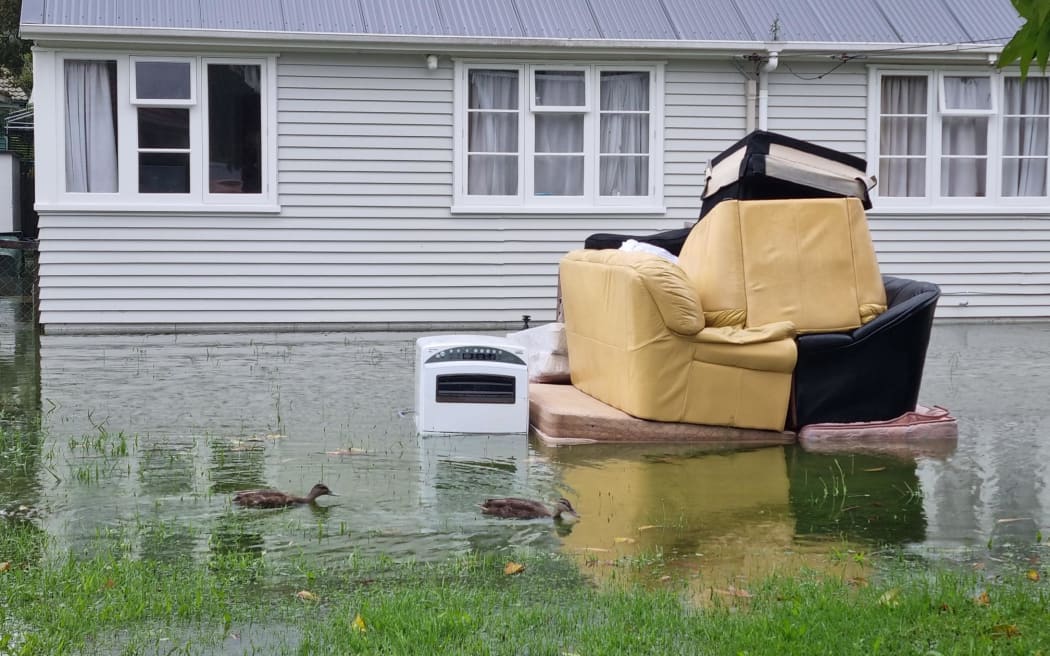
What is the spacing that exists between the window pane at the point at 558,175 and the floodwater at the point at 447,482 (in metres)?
5.22

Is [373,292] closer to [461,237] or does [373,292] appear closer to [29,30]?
[461,237]

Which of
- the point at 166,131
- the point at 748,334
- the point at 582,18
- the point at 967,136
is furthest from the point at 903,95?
the point at 748,334

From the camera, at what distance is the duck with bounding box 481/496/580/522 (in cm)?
580

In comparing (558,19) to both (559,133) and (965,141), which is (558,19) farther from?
(965,141)

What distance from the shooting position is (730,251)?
8.14 m

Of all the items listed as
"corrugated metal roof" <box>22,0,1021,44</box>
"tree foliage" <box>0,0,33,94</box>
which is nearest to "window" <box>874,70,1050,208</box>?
"corrugated metal roof" <box>22,0,1021,44</box>

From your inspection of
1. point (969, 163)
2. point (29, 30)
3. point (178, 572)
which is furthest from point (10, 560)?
point (969, 163)

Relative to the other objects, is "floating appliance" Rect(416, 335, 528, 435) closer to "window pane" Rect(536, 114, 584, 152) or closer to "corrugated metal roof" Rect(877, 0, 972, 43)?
"window pane" Rect(536, 114, 584, 152)

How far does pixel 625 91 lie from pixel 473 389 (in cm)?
813

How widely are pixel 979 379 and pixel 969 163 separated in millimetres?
5988

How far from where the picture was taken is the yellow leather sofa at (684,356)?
7727 mm

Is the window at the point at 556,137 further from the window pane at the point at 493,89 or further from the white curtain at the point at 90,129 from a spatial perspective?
the white curtain at the point at 90,129

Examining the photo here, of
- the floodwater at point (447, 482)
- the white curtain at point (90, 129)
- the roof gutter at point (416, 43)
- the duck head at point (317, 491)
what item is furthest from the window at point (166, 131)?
the duck head at point (317, 491)

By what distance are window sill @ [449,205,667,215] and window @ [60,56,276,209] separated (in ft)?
7.28
